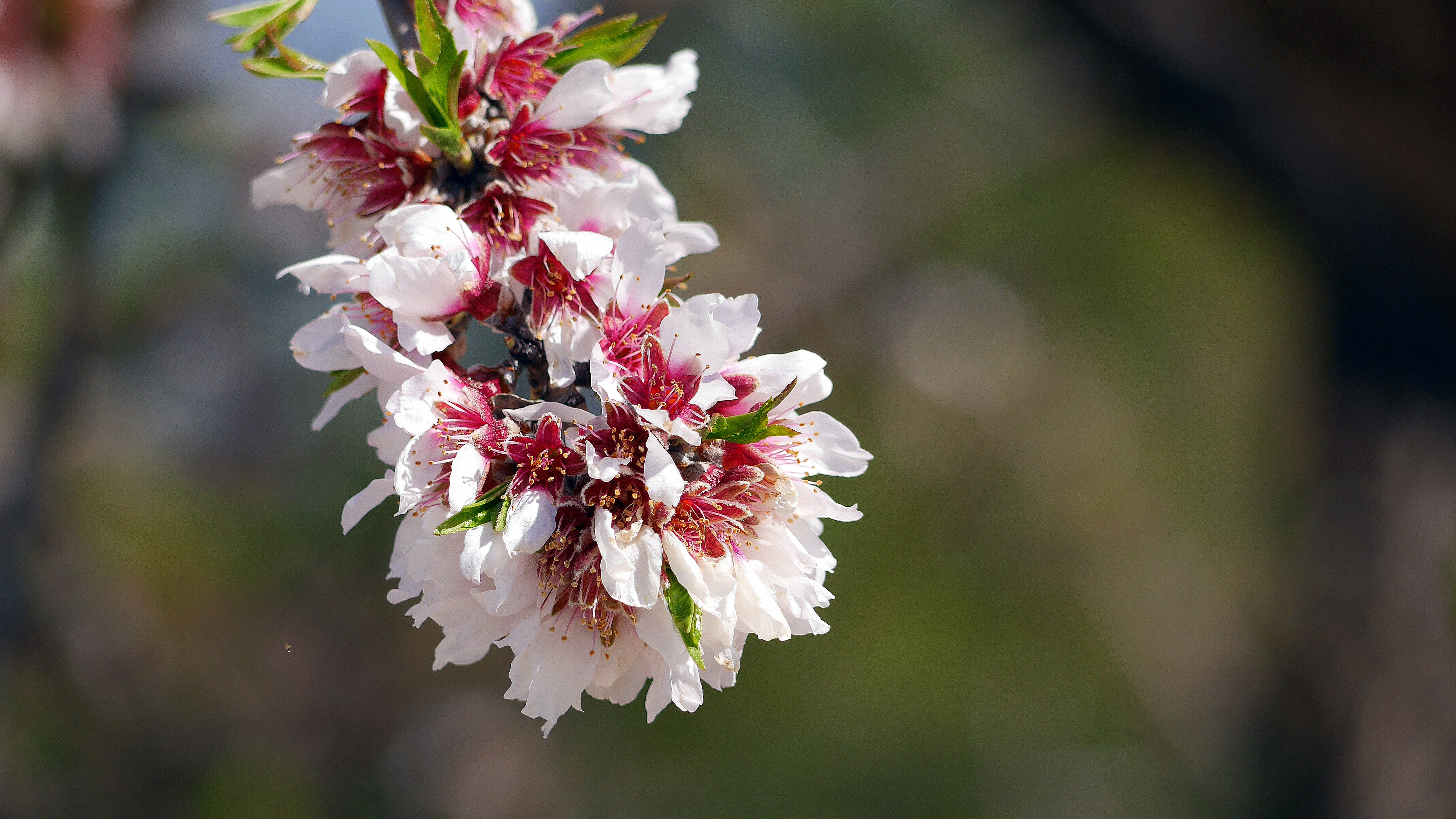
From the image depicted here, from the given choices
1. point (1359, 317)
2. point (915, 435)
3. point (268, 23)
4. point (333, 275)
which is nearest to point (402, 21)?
point (268, 23)

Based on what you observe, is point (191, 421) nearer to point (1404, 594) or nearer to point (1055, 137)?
point (1404, 594)

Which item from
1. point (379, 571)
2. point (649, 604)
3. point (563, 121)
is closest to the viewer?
point (649, 604)

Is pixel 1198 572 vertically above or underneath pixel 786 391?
underneath

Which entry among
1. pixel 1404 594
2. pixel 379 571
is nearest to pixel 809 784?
pixel 379 571

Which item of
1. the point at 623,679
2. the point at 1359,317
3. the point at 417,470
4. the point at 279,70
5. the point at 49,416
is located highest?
the point at 279,70

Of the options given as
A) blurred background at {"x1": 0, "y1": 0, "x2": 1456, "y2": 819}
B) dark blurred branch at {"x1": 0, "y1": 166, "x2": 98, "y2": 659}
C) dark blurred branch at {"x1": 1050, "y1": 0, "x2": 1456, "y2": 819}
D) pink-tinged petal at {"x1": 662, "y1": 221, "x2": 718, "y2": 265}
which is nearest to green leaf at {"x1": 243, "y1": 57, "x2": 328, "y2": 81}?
Answer: pink-tinged petal at {"x1": 662, "y1": 221, "x2": 718, "y2": 265}

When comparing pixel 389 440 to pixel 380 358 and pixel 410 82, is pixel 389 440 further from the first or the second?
pixel 410 82

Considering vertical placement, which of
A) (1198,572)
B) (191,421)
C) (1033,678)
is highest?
(191,421)

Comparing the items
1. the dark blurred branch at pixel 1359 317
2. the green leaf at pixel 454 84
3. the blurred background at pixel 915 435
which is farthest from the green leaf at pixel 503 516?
the dark blurred branch at pixel 1359 317
